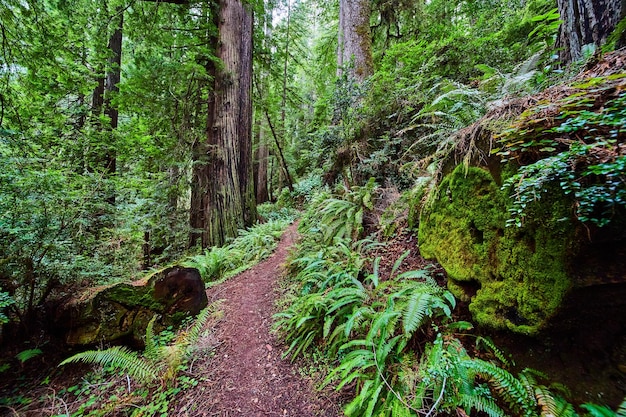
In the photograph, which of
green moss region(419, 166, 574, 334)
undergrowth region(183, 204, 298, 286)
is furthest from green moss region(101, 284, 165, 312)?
green moss region(419, 166, 574, 334)

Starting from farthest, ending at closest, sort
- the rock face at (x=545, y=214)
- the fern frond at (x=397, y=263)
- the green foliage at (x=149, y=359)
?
the fern frond at (x=397, y=263) → the green foliage at (x=149, y=359) → the rock face at (x=545, y=214)

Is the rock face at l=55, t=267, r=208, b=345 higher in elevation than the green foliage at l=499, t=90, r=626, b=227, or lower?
lower

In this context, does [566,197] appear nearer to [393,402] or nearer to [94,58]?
[393,402]

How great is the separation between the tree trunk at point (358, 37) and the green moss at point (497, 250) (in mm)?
5830

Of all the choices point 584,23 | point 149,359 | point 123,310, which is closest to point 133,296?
point 123,310

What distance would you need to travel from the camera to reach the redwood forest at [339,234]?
1.58m

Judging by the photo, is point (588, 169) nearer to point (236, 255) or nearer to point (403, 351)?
point (403, 351)

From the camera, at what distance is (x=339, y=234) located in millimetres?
4445

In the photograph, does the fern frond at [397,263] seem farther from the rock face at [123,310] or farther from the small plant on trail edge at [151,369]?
the rock face at [123,310]

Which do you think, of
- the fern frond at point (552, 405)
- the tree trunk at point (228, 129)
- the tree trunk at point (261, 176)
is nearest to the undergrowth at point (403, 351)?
the fern frond at point (552, 405)

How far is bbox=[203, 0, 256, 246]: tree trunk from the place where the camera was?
670 centimetres

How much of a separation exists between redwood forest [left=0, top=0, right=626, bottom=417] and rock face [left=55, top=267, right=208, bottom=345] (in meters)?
0.03

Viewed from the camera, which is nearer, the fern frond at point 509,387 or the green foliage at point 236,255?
the fern frond at point 509,387

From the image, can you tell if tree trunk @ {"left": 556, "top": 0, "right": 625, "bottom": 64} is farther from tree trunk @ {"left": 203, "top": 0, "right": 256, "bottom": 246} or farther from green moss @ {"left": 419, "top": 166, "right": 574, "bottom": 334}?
tree trunk @ {"left": 203, "top": 0, "right": 256, "bottom": 246}
